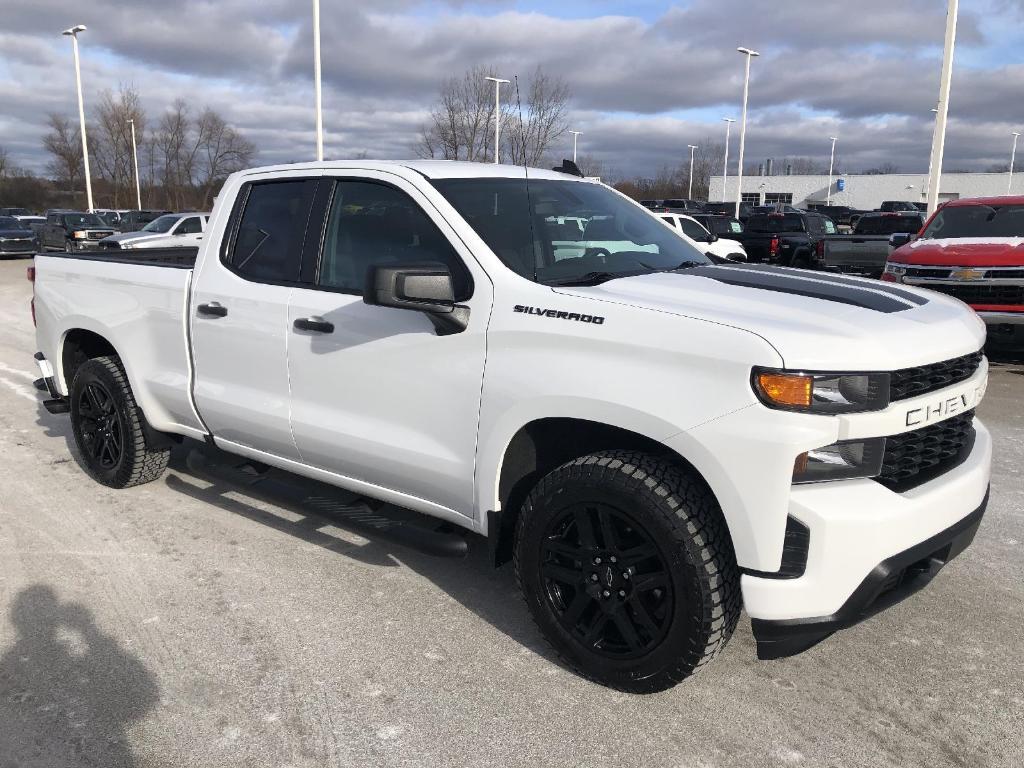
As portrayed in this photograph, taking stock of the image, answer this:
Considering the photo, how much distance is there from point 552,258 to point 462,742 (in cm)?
184

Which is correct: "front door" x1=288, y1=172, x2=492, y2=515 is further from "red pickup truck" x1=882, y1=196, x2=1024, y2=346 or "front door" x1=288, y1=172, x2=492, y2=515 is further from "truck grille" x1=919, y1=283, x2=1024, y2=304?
"truck grille" x1=919, y1=283, x2=1024, y2=304

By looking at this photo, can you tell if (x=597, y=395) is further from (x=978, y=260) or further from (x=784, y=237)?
(x=784, y=237)

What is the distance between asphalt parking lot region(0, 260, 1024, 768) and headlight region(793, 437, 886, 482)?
0.92m

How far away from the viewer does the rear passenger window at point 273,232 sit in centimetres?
407

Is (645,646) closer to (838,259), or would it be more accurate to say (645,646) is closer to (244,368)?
(244,368)

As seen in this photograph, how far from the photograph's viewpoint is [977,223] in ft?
34.5

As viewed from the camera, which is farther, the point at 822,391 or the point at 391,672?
the point at 391,672

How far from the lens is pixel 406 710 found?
9.85 ft

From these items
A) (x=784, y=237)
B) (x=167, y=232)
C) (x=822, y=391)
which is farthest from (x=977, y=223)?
(x=167, y=232)

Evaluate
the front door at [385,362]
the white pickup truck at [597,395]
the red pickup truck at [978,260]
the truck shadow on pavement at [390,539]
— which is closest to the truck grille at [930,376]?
the white pickup truck at [597,395]

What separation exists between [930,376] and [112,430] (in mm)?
4545

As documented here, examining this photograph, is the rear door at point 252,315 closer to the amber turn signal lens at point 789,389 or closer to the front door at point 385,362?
the front door at point 385,362

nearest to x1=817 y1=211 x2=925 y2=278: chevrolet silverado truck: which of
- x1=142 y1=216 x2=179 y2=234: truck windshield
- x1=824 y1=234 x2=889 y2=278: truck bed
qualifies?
x1=824 y1=234 x2=889 y2=278: truck bed

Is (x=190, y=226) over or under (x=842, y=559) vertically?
over
